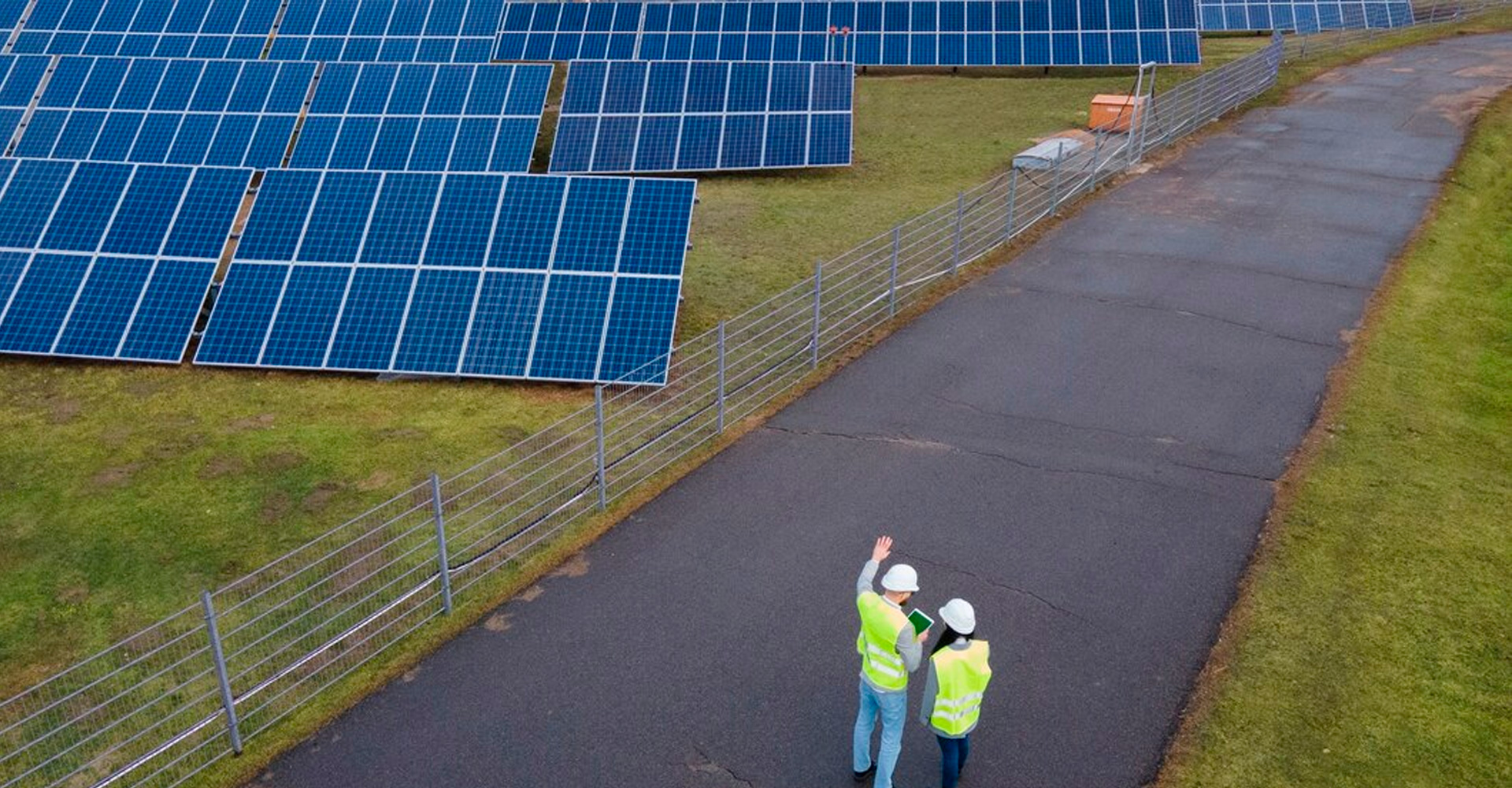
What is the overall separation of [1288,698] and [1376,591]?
6.50ft

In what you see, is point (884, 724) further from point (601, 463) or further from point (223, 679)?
point (601, 463)

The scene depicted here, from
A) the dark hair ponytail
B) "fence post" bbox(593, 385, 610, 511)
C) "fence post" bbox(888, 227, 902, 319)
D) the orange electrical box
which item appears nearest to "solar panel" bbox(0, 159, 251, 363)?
"fence post" bbox(593, 385, 610, 511)

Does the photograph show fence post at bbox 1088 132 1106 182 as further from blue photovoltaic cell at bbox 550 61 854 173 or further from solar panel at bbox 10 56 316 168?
solar panel at bbox 10 56 316 168

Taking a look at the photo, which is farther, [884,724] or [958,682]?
[884,724]

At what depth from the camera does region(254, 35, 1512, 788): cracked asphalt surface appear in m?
9.44

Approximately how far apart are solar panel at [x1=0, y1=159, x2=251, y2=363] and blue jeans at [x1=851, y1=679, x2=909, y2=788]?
10557mm

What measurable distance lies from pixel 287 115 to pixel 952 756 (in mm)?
20196

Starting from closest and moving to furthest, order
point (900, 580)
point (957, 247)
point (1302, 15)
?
1. point (900, 580)
2. point (957, 247)
3. point (1302, 15)

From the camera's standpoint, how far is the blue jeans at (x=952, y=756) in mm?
8578

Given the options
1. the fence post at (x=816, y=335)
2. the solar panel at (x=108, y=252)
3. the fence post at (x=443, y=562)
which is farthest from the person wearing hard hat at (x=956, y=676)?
the solar panel at (x=108, y=252)

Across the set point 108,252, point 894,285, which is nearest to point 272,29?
point 108,252

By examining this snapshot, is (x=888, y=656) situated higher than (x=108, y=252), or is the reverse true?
(x=108, y=252)

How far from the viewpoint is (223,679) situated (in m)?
8.98

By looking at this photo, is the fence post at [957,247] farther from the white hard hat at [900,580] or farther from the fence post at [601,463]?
the white hard hat at [900,580]
